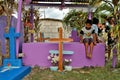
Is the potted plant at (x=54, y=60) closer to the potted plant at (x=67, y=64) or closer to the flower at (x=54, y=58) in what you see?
the flower at (x=54, y=58)

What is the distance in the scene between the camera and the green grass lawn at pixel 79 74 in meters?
7.24

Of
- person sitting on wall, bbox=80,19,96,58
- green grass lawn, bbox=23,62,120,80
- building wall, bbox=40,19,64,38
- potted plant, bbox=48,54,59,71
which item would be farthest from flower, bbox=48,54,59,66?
building wall, bbox=40,19,64,38

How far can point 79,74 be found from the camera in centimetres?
774

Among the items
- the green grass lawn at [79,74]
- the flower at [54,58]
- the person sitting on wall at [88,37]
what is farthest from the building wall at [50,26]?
the green grass lawn at [79,74]

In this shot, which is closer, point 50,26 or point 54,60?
point 54,60

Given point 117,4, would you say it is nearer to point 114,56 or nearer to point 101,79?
point 114,56

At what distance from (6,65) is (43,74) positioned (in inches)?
201

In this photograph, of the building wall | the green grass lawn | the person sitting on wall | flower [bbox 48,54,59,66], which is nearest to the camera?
the green grass lawn

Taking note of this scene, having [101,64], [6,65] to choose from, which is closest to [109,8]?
[101,64]

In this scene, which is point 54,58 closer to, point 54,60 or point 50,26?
point 54,60

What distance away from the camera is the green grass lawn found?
7240 mm

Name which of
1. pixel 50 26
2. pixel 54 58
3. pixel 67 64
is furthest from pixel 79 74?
pixel 50 26

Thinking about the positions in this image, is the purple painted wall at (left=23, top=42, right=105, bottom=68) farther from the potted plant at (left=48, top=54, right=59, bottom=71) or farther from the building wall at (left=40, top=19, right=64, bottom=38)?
the building wall at (left=40, top=19, right=64, bottom=38)

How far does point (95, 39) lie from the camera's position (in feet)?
30.2
